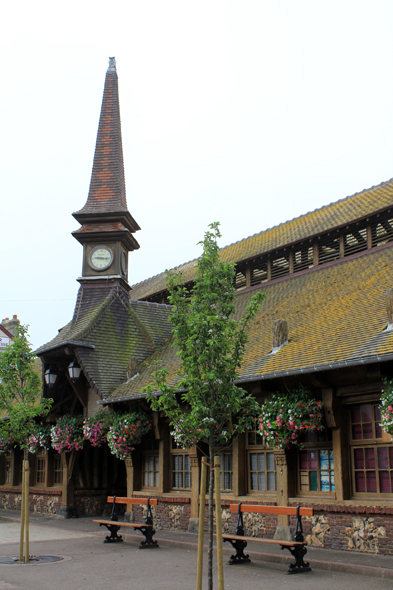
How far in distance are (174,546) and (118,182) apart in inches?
530

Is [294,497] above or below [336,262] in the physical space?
below

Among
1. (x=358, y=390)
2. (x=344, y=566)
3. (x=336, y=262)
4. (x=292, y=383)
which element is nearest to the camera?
(x=344, y=566)

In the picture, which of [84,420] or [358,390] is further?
[84,420]

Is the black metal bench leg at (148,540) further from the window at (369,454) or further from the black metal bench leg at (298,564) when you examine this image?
the window at (369,454)

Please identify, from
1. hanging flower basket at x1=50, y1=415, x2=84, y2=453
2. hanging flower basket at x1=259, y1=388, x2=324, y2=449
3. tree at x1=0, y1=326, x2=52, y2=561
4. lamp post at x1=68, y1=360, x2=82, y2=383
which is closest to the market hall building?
lamp post at x1=68, y1=360, x2=82, y2=383

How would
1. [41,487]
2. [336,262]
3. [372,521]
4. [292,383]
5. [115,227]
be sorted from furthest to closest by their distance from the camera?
[115,227] < [41,487] < [336,262] < [292,383] < [372,521]

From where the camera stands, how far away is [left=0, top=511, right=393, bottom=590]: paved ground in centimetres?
729

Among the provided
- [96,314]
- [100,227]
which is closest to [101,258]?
[100,227]

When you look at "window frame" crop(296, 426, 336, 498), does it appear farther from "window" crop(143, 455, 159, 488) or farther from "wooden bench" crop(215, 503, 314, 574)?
"window" crop(143, 455, 159, 488)

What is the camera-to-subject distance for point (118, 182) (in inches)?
824

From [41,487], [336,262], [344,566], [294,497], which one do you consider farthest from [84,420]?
[344,566]

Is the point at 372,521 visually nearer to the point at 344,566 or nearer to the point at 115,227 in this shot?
the point at 344,566

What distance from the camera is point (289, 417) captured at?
10.1 m

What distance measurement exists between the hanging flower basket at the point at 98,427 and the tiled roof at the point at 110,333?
0.59 metres
